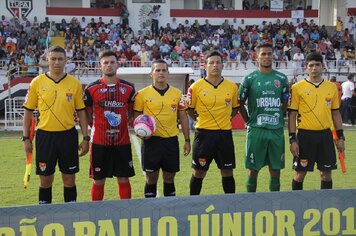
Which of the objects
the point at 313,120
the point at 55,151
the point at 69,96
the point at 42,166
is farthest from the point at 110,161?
the point at 313,120

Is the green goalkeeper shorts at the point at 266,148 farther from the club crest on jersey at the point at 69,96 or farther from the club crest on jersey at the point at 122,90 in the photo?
the club crest on jersey at the point at 69,96

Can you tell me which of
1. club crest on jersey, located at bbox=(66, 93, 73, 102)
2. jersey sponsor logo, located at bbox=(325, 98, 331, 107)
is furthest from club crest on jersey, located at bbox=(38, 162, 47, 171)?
jersey sponsor logo, located at bbox=(325, 98, 331, 107)

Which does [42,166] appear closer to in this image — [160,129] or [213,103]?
[160,129]

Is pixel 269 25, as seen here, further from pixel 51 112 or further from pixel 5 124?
pixel 51 112

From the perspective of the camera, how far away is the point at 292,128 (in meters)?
6.03

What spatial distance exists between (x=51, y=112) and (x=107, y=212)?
1.70 metres

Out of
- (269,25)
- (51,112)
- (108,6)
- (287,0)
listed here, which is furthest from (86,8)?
(51,112)

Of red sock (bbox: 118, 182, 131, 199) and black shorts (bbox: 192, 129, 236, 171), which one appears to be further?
black shorts (bbox: 192, 129, 236, 171)

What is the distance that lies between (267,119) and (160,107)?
4.25 feet

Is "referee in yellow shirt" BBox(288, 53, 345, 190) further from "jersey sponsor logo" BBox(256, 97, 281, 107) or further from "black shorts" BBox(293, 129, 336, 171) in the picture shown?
"jersey sponsor logo" BBox(256, 97, 281, 107)

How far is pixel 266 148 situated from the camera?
236 inches

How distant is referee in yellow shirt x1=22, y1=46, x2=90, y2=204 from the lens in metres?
5.51

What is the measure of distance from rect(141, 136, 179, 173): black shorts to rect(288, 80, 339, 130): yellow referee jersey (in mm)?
1537

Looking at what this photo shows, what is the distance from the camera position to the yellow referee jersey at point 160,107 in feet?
19.1
